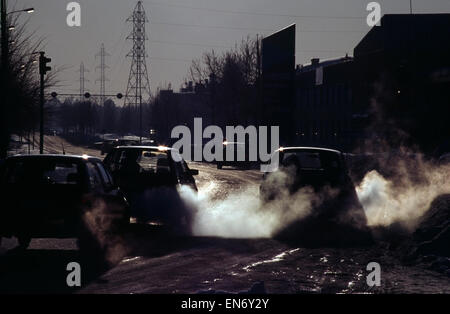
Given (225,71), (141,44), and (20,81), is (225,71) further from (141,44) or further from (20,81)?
(20,81)

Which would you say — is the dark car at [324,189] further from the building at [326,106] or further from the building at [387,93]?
the building at [326,106]

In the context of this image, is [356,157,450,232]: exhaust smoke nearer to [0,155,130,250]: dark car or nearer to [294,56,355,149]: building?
[0,155,130,250]: dark car

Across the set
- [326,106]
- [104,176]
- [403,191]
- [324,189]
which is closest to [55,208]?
[104,176]

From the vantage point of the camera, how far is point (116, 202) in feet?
44.5

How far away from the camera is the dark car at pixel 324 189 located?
17.1 metres

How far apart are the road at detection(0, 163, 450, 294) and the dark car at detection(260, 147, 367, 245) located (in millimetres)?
1716

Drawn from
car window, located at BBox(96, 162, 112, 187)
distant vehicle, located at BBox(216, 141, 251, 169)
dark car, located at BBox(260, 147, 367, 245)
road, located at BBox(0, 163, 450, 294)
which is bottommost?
distant vehicle, located at BBox(216, 141, 251, 169)

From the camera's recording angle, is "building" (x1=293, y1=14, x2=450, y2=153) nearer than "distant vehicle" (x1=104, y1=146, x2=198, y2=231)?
No

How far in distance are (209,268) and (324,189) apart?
251 inches

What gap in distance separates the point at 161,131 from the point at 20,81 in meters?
86.7

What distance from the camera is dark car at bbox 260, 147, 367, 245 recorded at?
1709cm

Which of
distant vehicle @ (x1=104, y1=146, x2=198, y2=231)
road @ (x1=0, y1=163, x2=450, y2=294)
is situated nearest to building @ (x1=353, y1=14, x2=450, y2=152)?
distant vehicle @ (x1=104, y1=146, x2=198, y2=231)

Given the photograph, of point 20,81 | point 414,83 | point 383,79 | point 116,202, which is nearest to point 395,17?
point 383,79
